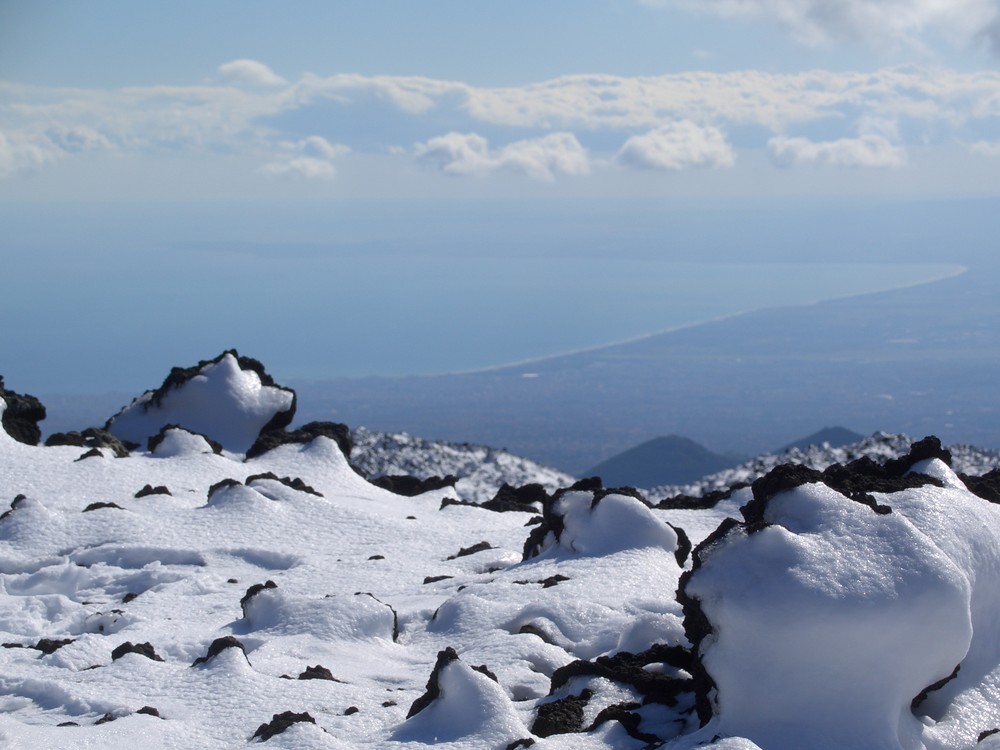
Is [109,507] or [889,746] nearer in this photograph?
[889,746]

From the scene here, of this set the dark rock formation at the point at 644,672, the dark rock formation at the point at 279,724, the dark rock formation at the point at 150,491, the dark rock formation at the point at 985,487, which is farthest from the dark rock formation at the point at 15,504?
the dark rock formation at the point at 985,487

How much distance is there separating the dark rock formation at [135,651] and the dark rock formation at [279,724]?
3.10 m

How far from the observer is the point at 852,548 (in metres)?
11.6

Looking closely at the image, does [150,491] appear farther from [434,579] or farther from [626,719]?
[626,719]

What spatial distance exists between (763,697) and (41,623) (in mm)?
10297

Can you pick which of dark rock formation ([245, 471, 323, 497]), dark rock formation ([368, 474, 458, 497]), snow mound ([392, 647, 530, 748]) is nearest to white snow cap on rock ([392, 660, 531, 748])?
snow mound ([392, 647, 530, 748])

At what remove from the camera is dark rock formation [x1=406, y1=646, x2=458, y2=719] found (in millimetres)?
12155

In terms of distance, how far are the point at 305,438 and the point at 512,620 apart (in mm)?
12994

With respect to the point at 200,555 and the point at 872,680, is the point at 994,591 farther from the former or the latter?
the point at 200,555

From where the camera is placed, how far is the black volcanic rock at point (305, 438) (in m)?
26.8

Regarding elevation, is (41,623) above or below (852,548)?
below

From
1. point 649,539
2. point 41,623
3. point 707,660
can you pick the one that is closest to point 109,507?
point 41,623

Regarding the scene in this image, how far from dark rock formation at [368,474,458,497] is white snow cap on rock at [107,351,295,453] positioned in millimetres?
3908

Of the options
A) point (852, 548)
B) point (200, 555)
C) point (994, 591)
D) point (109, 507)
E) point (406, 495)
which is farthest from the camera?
point (406, 495)
